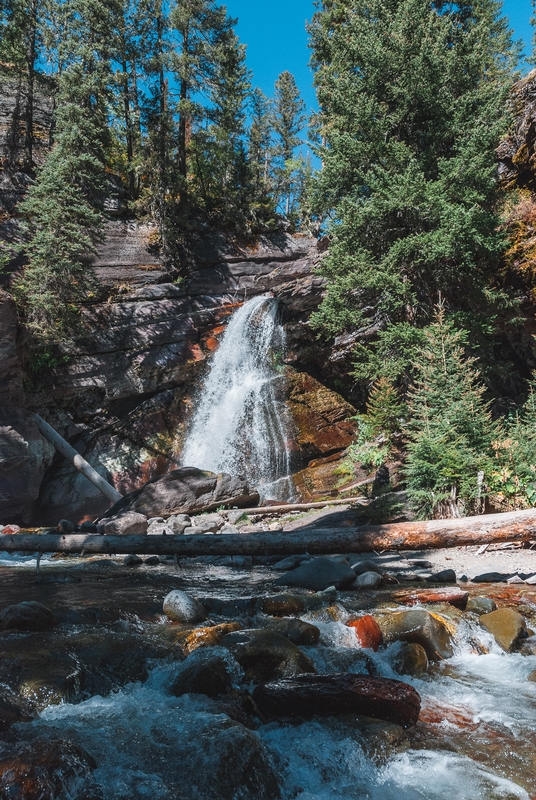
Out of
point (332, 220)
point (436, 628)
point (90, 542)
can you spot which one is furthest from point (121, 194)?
point (436, 628)

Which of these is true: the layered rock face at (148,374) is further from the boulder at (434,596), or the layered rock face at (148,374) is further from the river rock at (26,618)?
the river rock at (26,618)

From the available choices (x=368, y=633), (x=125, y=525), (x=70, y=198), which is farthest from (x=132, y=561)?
(x=70, y=198)

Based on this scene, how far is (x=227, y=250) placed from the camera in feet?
90.5

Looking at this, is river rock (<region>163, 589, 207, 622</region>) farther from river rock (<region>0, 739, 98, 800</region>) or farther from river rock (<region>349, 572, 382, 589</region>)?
river rock (<region>0, 739, 98, 800</region>)

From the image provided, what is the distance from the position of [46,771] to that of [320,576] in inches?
208

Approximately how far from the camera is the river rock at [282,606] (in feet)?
19.0

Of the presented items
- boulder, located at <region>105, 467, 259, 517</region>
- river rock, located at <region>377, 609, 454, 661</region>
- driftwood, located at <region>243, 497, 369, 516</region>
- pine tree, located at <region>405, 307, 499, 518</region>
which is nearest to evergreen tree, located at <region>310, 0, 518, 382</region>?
pine tree, located at <region>405, 307, 499, 518</region>

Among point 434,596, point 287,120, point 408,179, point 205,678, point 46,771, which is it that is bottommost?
point 434,596

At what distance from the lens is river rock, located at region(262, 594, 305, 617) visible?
5.80 metres

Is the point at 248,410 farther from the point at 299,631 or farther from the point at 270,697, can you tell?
the point at 270,697

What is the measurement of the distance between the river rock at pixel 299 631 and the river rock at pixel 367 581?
7.40ft

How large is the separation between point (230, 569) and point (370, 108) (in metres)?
16.3

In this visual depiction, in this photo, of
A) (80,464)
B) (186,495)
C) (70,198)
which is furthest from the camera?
(70,198)

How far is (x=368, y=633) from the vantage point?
4.86 m
